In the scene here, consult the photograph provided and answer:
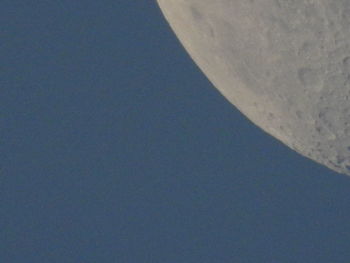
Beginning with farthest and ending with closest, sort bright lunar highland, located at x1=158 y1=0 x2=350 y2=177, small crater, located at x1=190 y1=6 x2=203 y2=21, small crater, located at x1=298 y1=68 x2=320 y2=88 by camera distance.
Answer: small crater, located at x1=190 y1=6 x2=203 y2=21
small crater, located at x1=298 y1=68 x2=320 y2=88
bright lunar highland, located at x1=158 y1=0 x2=350 y2=177

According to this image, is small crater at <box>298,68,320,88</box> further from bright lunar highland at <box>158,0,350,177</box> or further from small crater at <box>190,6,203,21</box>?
small crater at <box>190,6,203,21</box>

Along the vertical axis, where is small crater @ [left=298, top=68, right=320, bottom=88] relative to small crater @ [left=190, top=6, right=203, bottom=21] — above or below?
below

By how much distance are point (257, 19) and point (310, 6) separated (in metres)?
0.25

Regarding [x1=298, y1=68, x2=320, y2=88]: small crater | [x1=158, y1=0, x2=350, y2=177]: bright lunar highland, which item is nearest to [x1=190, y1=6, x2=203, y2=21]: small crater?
[x1=158, y1=0, x2=350, y2=177]: bright lunar highland

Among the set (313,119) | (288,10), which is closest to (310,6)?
(288,10)

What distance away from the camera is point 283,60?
10.3 ft

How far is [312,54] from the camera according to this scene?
3039 millimetres

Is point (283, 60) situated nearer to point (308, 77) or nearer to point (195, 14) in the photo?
point (308, 77)

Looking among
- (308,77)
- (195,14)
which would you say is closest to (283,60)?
(308,77)

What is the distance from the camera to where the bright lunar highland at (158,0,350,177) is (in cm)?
294

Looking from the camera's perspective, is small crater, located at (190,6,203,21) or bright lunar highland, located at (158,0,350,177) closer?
bright lunar highland, located at (158,0,350,177)

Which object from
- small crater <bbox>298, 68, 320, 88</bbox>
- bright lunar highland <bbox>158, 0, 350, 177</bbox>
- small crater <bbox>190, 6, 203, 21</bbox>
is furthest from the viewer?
small crater <bbox>190, 6, 203, 21</bbox>

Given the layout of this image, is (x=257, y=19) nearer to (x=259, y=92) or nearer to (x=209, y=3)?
(x=209, y=3)

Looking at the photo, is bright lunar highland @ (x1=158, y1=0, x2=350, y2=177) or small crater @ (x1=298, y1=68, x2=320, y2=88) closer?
bright lunar highland @ (x1=158, y1=0, x2=350, y2=177)
